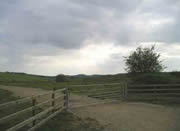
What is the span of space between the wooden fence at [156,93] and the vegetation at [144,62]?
23.3 ft

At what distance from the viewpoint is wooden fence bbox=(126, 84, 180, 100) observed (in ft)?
49.5

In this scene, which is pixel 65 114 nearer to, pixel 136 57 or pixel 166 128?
pixel 166 128

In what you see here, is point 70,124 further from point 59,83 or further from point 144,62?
point 59,83

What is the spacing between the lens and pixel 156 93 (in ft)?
50.5

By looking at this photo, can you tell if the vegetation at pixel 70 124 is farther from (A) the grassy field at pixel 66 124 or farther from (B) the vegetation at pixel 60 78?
(B) the vegetation at pixel 60 78

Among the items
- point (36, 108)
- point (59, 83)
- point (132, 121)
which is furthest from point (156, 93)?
point (59, 83)

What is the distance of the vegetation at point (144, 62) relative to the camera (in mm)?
23062

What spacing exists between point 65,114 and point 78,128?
6.59ft

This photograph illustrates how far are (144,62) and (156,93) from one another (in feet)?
26.4

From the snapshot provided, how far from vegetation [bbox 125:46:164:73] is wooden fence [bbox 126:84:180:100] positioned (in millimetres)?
7098

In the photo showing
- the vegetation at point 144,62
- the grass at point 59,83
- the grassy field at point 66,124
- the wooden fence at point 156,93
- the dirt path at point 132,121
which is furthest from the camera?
the grass at point 59,83

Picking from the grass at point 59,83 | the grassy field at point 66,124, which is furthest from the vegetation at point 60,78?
the grassy field at point 66,124

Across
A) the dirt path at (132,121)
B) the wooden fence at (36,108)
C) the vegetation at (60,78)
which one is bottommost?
the dirt path at (132,121)

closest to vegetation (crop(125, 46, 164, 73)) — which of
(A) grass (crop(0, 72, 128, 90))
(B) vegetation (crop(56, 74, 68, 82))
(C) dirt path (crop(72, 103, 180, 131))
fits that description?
(A) grass (crop(0, 72, 128, 90))
